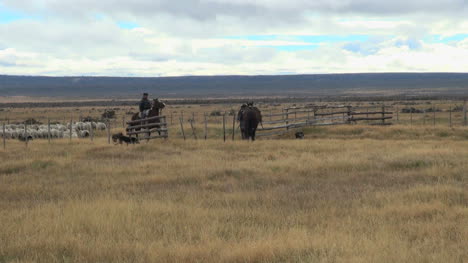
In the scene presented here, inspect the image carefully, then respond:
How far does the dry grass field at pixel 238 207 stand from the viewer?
6.90m

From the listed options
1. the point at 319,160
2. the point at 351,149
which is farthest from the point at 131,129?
the point at 319,160

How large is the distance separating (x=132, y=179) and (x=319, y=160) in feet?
16.6

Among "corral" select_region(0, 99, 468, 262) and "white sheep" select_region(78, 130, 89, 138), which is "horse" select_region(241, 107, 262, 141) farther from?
"white sheep" select_region(78, 130, 89, 138)

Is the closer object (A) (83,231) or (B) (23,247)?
(B) (23,247)

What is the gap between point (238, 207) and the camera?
974 cm

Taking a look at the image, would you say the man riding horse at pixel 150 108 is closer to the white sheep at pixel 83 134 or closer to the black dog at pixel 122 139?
the black dog at pixel 122 139

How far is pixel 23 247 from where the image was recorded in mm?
7207

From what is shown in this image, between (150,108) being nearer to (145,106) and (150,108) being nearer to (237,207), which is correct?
(145,106)

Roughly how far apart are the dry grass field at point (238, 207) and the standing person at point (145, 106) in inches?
225

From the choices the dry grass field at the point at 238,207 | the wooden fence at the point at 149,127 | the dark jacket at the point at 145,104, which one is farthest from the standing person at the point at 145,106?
the dry grass field at the point at 238,207

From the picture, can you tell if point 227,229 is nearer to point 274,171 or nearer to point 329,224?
point 329,224

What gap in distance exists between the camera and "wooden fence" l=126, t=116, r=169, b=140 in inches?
946

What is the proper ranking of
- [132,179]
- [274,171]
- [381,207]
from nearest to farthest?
A: [381,207]
[132,179]
[274,171]

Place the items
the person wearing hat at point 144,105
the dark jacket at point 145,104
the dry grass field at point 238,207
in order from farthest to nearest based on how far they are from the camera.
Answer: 1. the dark jacket at point 145,104
2. the person wearing hat at point 144,105
3. the dry grass field at point 238,207
